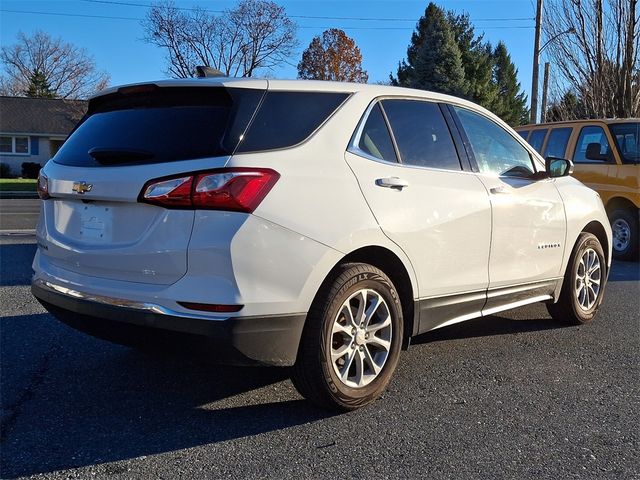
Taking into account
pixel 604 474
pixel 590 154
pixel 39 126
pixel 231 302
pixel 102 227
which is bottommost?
pixel 604 474

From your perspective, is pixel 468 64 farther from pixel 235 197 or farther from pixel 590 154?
pixel 235 197

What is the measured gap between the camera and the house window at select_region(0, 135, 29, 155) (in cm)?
3981

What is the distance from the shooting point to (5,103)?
137 ft

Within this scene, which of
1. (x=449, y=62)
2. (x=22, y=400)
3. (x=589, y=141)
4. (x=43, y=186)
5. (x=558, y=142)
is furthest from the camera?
(x=449, y=62)

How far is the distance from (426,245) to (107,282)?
1.82 meters

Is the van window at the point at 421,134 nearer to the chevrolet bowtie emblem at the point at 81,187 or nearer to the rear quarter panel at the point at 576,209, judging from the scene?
the rear quarter panel at the point at 576,209

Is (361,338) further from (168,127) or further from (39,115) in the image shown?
(39,115)

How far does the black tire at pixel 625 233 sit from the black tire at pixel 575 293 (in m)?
4.03

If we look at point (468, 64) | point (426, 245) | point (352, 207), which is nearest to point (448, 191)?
point (426, 245)

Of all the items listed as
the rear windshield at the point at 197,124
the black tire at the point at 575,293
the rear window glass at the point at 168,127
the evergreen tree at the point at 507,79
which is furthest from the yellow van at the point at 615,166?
the evergreen tree at the point at 507,79

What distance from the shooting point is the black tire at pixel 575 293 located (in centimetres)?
516

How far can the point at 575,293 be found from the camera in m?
5.21

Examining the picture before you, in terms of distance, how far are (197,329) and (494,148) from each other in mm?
2764

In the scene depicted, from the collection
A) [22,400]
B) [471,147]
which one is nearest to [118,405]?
[22,400]
